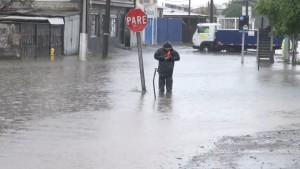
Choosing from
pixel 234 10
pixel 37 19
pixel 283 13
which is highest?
pixel 234 10

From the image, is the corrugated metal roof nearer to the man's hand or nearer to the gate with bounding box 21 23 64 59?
the gate with bounding box 21 23 64 59

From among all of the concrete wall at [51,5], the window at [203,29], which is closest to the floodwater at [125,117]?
the concrete wall at [51,5]

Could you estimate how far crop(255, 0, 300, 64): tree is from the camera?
2430 cm

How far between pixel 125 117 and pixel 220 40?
4312 cm

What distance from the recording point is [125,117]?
14.3 meters

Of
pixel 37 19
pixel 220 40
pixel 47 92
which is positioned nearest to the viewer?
pixel 47 92

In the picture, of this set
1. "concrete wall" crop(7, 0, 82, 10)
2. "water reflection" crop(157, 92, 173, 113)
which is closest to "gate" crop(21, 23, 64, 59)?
"concrete wall" crop(7, 0, 82, 10)

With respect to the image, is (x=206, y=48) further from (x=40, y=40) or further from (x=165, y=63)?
(x=165, y=63)

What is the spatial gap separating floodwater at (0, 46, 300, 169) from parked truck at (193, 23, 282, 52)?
97.8ft

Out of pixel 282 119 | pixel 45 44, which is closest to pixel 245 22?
pixel 45 44

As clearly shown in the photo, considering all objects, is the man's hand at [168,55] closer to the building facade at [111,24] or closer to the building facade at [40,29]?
the building facade at [40,29]

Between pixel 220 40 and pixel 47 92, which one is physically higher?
pixel 220 40

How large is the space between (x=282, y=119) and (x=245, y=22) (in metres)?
25.3

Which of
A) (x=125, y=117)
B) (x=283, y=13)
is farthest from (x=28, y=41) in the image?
(x=125, y=117)
